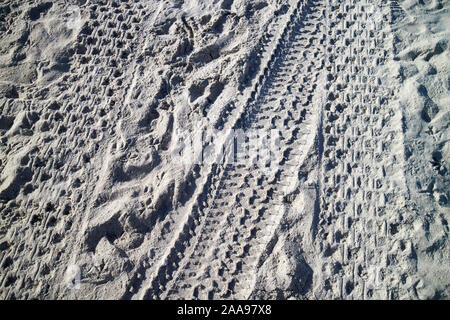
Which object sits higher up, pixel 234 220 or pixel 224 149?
pixel 224 149

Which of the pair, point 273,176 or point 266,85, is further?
point 266,85

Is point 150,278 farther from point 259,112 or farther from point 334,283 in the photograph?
point 259,112

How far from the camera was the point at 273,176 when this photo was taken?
91.8 inches

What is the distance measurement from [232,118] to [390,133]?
90cm

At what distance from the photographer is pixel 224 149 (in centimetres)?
239

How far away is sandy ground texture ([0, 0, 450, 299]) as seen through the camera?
7.06 feet

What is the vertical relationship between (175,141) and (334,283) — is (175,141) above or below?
above

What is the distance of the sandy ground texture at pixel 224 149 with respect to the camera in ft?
7.06

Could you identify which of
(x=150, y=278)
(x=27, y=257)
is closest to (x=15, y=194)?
(x=27, y=257)

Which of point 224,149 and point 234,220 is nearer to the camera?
point 234,220

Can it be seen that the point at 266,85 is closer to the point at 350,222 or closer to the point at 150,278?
the point at 350,222
